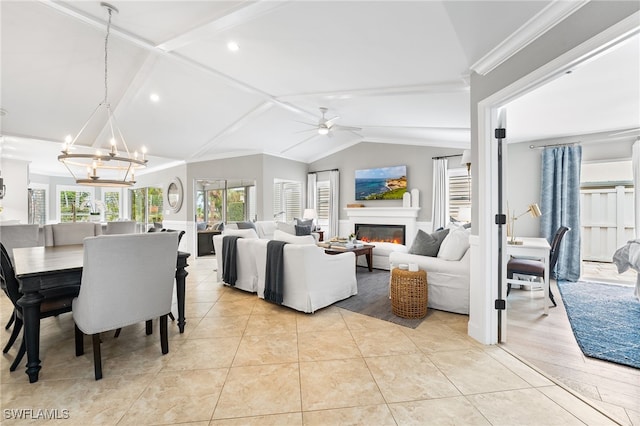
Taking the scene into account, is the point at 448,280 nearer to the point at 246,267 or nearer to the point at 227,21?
the point at 246,267

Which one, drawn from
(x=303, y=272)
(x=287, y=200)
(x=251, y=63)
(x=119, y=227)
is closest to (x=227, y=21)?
(x=251, y=63)

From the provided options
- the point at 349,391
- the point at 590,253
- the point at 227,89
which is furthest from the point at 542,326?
the point at 227,89

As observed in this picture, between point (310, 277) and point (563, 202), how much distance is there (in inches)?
182

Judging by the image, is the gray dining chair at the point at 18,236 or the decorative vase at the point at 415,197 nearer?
the gray dining chair at the point at 18,236

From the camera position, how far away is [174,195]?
8.04 m

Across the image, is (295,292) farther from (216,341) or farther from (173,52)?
(173,52)

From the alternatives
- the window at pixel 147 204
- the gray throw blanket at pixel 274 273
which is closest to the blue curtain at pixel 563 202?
the gray throw blanket at pixel 274 273

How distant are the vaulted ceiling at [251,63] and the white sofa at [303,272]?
2147mm

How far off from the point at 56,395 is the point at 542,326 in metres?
4.17

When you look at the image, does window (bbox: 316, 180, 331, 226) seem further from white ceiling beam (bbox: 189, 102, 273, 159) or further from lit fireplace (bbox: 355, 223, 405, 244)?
white ceiling beam (bbox: 189, 102, 273, 159)

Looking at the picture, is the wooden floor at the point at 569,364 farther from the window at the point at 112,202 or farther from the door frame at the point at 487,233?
the window at the point at 112,202

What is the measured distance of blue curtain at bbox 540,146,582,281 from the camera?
4.66 m

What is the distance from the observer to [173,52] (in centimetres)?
330

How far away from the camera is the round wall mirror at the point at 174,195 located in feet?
25.4
